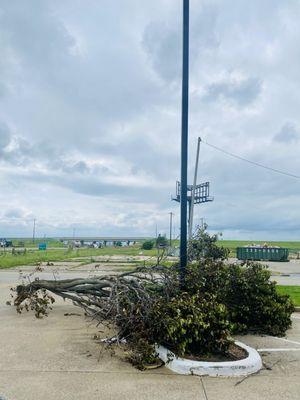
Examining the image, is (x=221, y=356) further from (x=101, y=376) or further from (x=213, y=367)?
(x=101, y=376)

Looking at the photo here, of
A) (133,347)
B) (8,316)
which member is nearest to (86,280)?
(8,316)

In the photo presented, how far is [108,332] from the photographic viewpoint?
8.34 m

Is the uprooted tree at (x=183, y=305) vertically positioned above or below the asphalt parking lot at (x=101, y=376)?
above

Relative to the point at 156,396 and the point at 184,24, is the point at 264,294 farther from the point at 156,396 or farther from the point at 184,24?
the point at 184,24

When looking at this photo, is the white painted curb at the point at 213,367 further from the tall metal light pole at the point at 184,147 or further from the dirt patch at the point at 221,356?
the tall metal light pole at the point at 184,147

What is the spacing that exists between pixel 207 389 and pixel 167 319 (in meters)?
1.24

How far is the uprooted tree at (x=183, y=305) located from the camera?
6.34 m

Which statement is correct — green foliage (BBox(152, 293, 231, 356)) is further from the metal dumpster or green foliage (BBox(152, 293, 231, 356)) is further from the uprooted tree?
the metal dumpster

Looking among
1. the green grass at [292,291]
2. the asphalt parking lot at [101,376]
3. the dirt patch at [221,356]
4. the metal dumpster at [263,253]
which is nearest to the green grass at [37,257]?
the metal dumpster at [263,253]

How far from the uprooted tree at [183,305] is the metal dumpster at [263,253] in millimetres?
31026

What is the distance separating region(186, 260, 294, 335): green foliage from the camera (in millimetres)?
8477

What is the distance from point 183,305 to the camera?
21.7ft

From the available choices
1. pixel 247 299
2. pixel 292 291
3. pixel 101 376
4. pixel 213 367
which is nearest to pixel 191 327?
pixel 213 367

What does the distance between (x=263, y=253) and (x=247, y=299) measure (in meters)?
34.3
